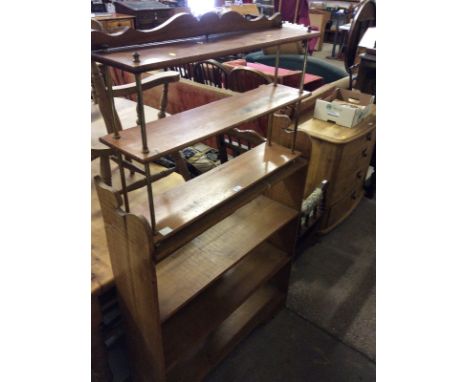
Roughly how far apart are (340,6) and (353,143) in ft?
21.1

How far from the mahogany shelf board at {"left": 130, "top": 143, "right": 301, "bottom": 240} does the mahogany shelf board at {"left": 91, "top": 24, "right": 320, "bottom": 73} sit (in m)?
0.44

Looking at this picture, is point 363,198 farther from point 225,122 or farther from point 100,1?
point 100,1

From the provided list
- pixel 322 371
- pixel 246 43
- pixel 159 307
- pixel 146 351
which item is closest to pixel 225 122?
pixel 246 43

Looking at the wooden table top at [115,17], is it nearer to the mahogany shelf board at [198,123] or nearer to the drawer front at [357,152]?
the drawer front at [357,152]

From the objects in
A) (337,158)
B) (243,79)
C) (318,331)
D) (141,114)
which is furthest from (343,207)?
(141,114)

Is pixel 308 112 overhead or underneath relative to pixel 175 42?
underneath

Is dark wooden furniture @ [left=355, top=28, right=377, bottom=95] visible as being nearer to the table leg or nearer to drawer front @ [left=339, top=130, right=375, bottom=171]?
drawer front @ [left=339, top=130, right=375, bottom=171]

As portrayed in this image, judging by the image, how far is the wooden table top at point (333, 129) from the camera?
2.02 meters

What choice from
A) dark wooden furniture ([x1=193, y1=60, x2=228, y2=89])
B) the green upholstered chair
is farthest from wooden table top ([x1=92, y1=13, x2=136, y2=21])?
dark wooden furniture ([x1=193, y1=60, x2=228, y2=89])

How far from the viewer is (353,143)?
2.10 meters

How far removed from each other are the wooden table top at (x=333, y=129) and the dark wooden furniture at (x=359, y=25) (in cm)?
45

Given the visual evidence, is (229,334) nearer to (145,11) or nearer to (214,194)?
(214,194)

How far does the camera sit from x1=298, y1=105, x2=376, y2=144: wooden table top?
6.62ft

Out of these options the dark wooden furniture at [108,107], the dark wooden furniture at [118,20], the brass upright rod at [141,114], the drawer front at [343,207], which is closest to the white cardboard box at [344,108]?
the drawer front at [343,207]
